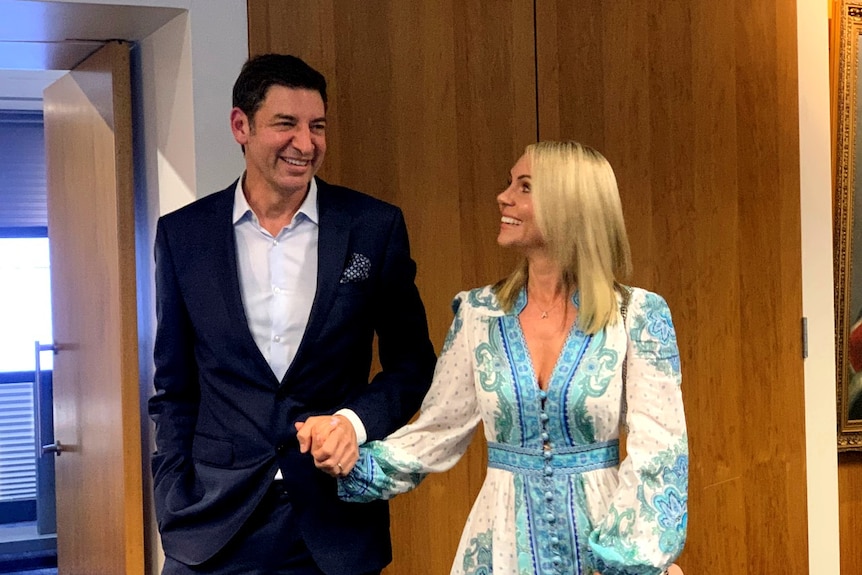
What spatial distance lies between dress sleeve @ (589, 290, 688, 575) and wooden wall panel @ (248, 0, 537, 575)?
108 cm

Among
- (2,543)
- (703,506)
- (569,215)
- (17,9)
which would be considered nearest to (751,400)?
(703,506)

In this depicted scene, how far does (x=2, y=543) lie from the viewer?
5.68 m

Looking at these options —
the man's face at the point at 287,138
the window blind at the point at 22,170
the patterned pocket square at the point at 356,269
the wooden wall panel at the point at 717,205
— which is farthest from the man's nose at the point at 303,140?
the window blind at the point at 22,170

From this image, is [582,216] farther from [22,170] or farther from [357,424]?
[22,170]

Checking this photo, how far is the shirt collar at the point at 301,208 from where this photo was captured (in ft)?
6.98

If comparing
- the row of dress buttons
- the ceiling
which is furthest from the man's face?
the ceiling

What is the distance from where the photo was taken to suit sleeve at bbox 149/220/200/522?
212cm

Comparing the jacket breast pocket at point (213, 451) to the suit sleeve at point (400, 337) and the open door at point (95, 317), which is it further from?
the open door at point (95, 317)

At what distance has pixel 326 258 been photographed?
2080 millimetres

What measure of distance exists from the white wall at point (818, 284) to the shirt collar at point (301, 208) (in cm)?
204

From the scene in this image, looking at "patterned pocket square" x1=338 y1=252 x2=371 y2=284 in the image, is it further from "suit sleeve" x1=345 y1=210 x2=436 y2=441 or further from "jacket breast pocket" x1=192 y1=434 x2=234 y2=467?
"jacket breast pocket" x1=192 y1=434 x2=234 y2=467

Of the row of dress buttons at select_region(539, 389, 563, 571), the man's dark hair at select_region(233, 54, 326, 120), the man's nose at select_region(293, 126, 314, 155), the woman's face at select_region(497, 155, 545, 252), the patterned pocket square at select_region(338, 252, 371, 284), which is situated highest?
the man's dark hair at select_region(233, 54, 326, 120)

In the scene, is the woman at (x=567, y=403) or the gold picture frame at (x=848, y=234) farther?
the gold picture frame at (x=848, y=234)

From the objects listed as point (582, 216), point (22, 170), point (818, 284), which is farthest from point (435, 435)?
point (22, 170)
